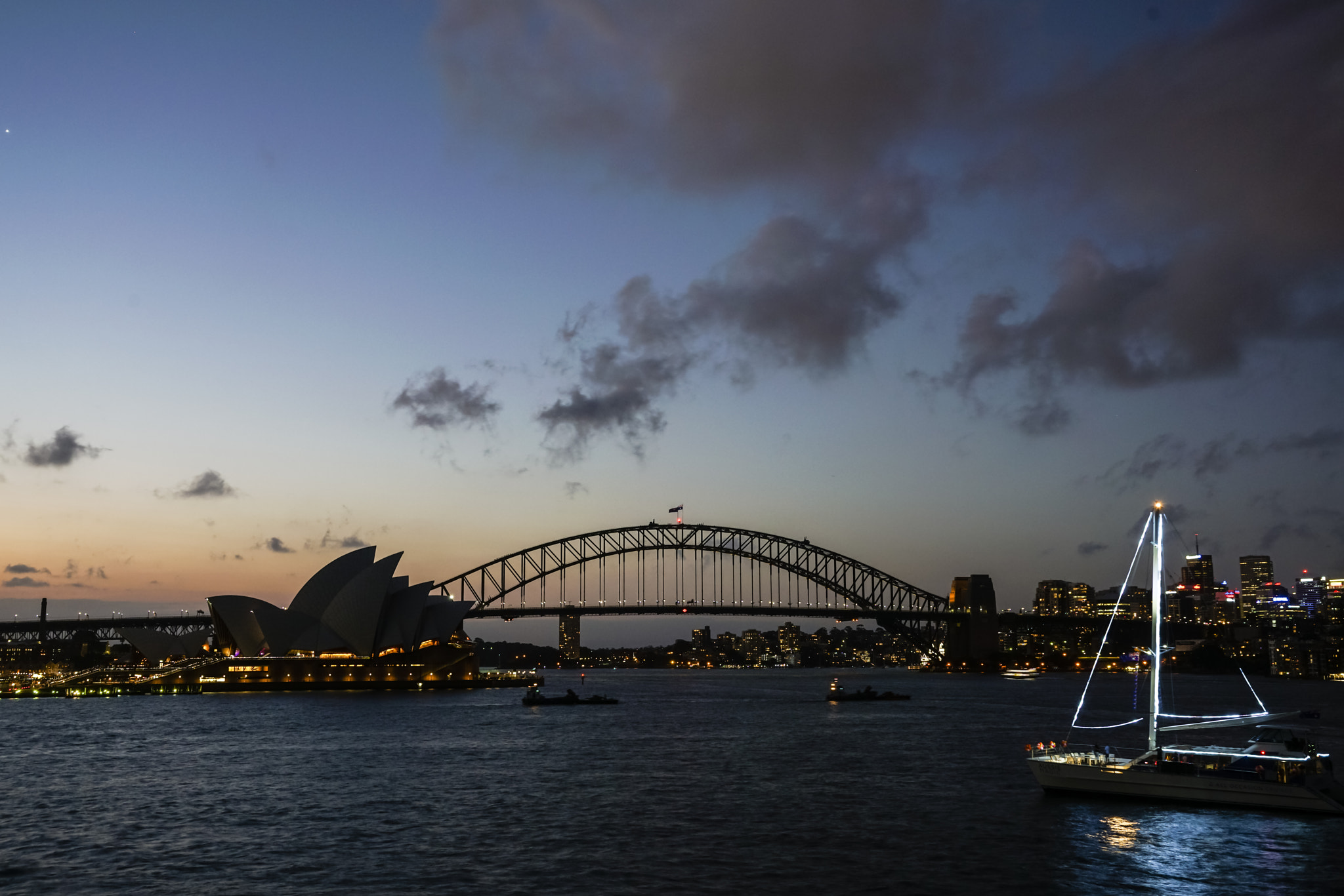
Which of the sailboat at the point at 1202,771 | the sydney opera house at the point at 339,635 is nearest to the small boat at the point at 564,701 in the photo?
the sydney opera house at the point at 339,635

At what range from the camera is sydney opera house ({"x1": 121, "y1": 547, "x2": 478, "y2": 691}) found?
115875 millimetres

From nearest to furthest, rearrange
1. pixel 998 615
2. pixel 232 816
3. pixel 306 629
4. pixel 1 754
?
pixel 232 816, pixel 1 754, pixel 306 629, pixel 998 615

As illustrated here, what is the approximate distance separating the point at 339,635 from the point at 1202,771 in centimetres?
9985

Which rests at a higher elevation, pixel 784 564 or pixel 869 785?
pixel 784 564

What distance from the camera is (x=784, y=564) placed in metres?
186

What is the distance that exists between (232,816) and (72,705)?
78254 mm

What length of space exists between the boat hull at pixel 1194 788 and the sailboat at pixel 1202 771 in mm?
21

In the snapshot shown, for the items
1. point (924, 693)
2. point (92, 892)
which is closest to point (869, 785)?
point (92, 892)

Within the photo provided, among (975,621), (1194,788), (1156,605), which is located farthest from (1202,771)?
(975,621)

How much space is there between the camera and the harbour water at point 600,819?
25609 millimetres

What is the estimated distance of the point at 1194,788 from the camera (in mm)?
33188

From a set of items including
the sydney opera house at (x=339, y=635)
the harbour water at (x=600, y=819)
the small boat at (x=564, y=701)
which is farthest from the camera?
the sydney opera house at (x=339, y=635)

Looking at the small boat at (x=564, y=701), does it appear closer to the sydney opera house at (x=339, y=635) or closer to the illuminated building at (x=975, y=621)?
the sydney opera house at (x=339, y=635)

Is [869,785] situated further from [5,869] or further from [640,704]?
[640,704]
